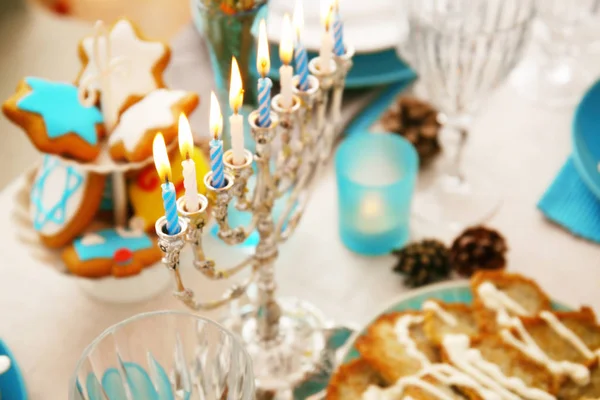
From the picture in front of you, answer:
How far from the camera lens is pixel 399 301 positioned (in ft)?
2.59

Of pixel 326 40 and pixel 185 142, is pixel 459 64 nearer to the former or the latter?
pixel 326 40

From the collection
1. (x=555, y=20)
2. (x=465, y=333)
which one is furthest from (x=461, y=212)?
(x=555, y=20)

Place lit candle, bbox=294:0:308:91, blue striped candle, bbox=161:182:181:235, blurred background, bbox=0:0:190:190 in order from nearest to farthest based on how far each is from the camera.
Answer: blue striped candle, bbox=161:182:181:235
lit candle, bbox=294:0:308:91
blurred background, bbox=0:0:190:190

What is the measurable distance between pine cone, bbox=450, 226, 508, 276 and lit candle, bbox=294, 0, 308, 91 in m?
0.30

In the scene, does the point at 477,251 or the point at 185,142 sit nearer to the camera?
the point at 185,142

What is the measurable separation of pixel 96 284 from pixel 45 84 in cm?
23

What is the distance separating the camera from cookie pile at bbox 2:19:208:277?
730mm

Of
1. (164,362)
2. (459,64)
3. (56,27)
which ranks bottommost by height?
(56,27)

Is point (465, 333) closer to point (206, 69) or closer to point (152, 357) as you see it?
point (152, 357)

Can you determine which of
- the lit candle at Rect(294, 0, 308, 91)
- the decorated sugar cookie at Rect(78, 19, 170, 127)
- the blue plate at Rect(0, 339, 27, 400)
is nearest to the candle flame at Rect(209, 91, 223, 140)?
the lit candle at Rect(294, 0, 308, 91)

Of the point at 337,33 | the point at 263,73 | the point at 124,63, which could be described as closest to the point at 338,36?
the point at 337,33

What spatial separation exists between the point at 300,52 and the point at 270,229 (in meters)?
0.18

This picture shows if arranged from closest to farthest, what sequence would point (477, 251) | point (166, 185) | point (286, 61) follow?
point (166, 185), point (286, 61), point (477, 251)

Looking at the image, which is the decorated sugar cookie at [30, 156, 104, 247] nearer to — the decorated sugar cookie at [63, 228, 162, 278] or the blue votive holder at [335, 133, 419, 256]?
Result: the decorated sugar cookie at [63, 228, 162, 278]
